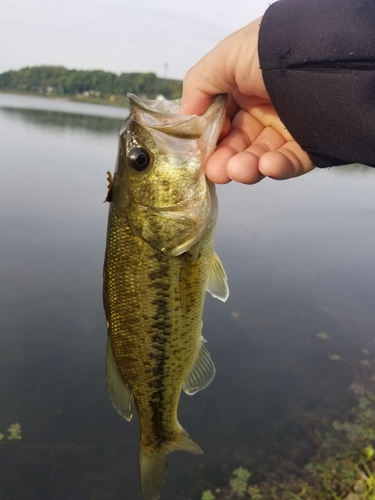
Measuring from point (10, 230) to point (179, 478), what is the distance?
608 cm

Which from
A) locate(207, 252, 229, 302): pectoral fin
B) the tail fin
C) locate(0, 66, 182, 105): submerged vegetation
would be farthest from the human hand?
locate(0, 66, 182, 105): submerged vegetation

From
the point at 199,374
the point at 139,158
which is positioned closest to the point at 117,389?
the point at 199,374

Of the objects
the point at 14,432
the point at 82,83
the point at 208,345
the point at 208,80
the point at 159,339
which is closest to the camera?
the point at 208,80

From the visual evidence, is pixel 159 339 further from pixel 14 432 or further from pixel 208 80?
pixel 14 432

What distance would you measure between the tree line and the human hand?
67.4m

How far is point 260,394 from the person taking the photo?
17.7ft

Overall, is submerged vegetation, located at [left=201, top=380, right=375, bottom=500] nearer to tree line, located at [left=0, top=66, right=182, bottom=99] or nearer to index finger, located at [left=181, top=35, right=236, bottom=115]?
index finger, located at [left=181, top=35, right=236, bottom=115]

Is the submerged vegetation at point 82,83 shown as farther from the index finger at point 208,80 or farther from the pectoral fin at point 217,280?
the pectoral fin at point 217,280

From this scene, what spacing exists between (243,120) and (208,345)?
4.19 metres

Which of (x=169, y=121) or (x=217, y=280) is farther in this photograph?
(x=217, y=280)

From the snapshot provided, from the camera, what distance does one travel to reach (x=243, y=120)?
2432mm

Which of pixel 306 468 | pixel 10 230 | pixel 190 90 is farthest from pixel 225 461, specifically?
pixel 10 230

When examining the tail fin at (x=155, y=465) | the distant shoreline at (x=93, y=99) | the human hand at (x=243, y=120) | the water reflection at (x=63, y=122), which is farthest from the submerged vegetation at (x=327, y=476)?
the distant shoreline at (x=93, y=99)

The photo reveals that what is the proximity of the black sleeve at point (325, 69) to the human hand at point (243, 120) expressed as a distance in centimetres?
17
